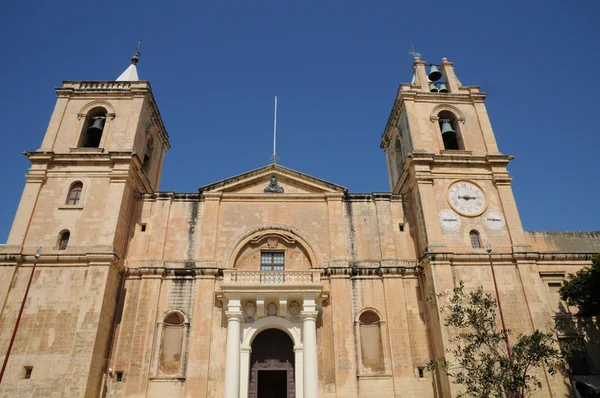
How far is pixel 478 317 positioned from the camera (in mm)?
15219

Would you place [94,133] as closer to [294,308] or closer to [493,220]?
[294,308]

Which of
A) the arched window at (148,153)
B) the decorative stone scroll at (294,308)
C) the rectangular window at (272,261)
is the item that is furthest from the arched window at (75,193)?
the decorative stone scroll at (294,308)

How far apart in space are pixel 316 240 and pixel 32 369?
1339 cm

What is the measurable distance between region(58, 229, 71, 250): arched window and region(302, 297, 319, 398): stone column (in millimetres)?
11582

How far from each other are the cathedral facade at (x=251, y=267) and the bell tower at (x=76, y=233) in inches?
2.9

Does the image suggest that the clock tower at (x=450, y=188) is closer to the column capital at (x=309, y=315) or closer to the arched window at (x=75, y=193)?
the column capital at (x=309, y=315)

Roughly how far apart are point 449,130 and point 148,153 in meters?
18.2

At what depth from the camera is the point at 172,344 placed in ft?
63.4

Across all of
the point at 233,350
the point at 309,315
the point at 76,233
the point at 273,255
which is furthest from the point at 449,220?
the point at 76,233

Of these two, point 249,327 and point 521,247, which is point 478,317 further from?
point 249,327

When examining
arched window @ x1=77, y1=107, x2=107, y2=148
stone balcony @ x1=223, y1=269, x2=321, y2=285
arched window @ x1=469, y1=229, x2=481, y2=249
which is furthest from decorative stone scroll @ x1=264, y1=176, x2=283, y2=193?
arched window @ x1=469, y1=229, x2=481, y2=249

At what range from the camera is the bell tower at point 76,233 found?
1722cm

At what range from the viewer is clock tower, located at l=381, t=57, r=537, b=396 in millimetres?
19672

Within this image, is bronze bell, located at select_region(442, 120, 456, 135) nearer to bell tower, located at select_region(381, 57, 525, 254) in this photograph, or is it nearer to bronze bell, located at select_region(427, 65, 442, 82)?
bell tower, located at select_region(381, 57, 525, 254)
